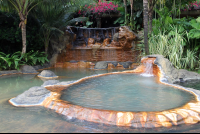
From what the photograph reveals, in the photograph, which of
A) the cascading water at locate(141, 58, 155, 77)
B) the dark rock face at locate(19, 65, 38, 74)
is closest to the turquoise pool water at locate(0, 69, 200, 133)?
the cascading water at locate(141, 58, 155, 77)

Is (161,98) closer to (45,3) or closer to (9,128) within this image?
(9,128)

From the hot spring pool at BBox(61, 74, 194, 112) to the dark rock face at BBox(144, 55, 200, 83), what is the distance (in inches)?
39.0

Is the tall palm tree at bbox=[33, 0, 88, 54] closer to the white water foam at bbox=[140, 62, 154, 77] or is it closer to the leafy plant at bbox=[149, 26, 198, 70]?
the leafy plant at bbox=[149, 26, 198, 70]

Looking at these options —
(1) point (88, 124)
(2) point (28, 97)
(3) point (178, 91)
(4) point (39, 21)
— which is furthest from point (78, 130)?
(4) point (39, 21)

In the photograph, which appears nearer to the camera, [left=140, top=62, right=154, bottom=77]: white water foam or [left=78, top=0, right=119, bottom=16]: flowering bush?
[left=140, top=62, right=154, bottom=77]: white water foam

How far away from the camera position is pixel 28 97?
412 cm

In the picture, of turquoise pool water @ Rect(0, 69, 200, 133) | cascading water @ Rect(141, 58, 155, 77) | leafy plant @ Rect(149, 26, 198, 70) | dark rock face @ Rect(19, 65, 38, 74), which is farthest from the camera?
dark rock face @ Rect(19, 65, 38, 74)

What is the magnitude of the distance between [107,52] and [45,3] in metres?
4.59

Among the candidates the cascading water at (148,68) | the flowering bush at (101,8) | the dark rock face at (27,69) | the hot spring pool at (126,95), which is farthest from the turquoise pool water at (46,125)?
the flowering bush at (101,8)

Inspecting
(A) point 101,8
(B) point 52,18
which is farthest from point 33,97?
(A) point 101,8

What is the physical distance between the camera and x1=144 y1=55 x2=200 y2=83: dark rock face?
6215 millimetres

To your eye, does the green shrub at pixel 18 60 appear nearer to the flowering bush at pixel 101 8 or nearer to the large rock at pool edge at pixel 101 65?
the large rock at pool edge at pixel 101 65

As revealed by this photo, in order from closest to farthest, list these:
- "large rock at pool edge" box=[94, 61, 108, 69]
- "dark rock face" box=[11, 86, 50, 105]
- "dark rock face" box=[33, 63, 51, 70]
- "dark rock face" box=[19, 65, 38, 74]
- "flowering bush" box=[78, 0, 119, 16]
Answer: "dark rock face" box=[11, 86, 50, 105] < "dark rock face" box=[19, 65, 38, 74] < "dark rock face" box=[33, 63, 51, 70] < "large rock at pool edge" box=[94, 61, 108, 69] < "flowering bush" box=[78, 0, 119, 16]

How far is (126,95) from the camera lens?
420 cm
